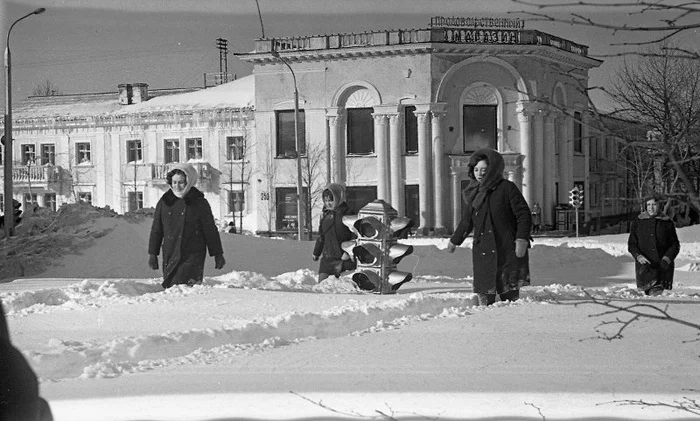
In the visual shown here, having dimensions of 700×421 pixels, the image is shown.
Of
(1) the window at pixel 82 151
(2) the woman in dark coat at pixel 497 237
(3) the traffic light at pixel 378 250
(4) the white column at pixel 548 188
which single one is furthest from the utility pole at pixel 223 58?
(3) the traffic light at pixel 378 250

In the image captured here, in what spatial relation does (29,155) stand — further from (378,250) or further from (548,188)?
(378,250)

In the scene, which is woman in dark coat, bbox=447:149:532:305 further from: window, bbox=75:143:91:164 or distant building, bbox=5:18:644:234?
window, bbox=75:143:91:164

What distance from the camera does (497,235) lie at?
6.89 m

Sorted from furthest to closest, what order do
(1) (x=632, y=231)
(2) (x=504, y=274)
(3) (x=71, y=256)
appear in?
(3) (x=71, y=256)
(1) (x=632, y=231)
(2) (x=504, y=274)

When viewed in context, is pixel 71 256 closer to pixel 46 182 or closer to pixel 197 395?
pixel 46 182

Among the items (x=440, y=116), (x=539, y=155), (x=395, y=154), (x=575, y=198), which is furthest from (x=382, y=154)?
(x=575, y=198)

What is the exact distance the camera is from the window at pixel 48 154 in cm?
568

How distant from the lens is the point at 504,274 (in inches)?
273

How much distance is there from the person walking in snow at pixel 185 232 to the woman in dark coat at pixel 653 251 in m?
3.52

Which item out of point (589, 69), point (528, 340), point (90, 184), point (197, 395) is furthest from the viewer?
point (90, 184)

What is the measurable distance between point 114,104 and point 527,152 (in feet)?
6.89

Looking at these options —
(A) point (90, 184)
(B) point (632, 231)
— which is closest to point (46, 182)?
(A) point (90, 184)

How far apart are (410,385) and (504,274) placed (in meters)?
3.43

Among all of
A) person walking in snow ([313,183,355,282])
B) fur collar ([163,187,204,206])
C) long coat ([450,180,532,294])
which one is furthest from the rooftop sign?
person walking in snow ([313,183,355,282])
